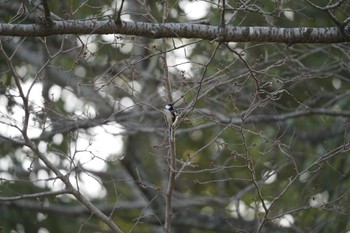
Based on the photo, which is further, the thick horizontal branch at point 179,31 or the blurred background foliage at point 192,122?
the blurred background foliage at point 192,122

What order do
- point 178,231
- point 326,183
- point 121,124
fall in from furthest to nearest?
point 178,231 < point 326,183 < point 121,124

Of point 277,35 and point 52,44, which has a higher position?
point 52,44

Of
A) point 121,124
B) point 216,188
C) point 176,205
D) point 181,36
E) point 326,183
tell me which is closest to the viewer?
point 181,36

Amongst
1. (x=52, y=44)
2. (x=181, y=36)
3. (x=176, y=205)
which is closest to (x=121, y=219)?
(x=176, y=205)

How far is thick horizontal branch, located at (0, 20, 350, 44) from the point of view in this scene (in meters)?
4.66

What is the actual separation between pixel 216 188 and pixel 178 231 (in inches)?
37.0

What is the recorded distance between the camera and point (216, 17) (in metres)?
6.94

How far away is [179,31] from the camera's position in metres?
4.81

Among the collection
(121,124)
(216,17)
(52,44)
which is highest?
(52,44)

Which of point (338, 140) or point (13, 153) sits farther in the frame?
point (13, 153)

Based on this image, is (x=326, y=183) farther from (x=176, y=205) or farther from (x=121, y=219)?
(x=121, y=219)

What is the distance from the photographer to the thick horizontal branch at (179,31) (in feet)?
15.3

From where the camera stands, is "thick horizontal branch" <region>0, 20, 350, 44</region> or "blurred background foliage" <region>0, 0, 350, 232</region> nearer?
"thick horizontal branch" <region>0, 20, 350, 44</region>

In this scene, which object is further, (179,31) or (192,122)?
(192,122)
